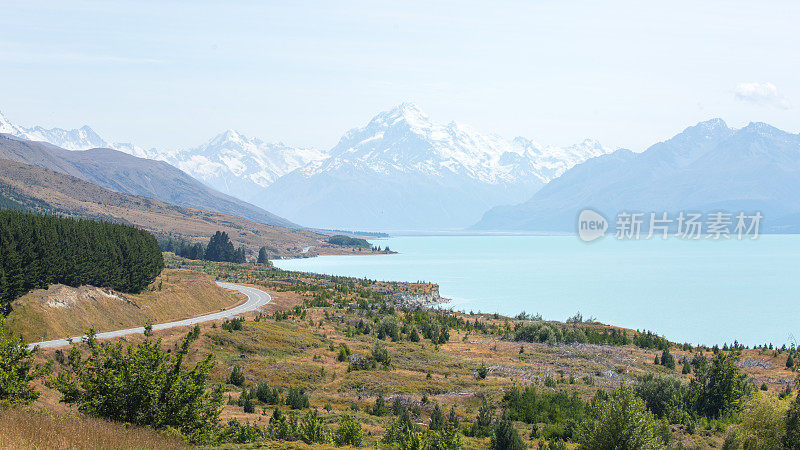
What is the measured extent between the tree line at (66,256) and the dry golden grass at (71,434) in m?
28.6

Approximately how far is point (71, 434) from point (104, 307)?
Answer: 4614 cm

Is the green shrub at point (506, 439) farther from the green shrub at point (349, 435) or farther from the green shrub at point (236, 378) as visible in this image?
the green shrub at point (236, 378)

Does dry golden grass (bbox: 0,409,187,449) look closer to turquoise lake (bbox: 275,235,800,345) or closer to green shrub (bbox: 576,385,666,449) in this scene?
green shrub (bbox: 576,385,666,449)

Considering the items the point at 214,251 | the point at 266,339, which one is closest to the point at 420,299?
the point at 266,339

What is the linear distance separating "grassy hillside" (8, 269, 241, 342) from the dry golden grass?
24.0 m

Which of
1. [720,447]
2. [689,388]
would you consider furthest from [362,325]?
[720,447]

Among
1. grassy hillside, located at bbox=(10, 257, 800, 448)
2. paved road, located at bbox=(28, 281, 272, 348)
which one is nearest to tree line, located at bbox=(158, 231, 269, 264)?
paved road, located at bbox=(28, 281, 272, 348)

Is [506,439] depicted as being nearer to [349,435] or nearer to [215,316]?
[349,435]

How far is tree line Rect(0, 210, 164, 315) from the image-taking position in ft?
165

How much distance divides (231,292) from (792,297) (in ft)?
388

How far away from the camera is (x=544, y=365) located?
176 ft

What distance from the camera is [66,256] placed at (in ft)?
192

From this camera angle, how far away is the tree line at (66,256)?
50375mm

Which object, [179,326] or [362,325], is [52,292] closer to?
[179,326]
